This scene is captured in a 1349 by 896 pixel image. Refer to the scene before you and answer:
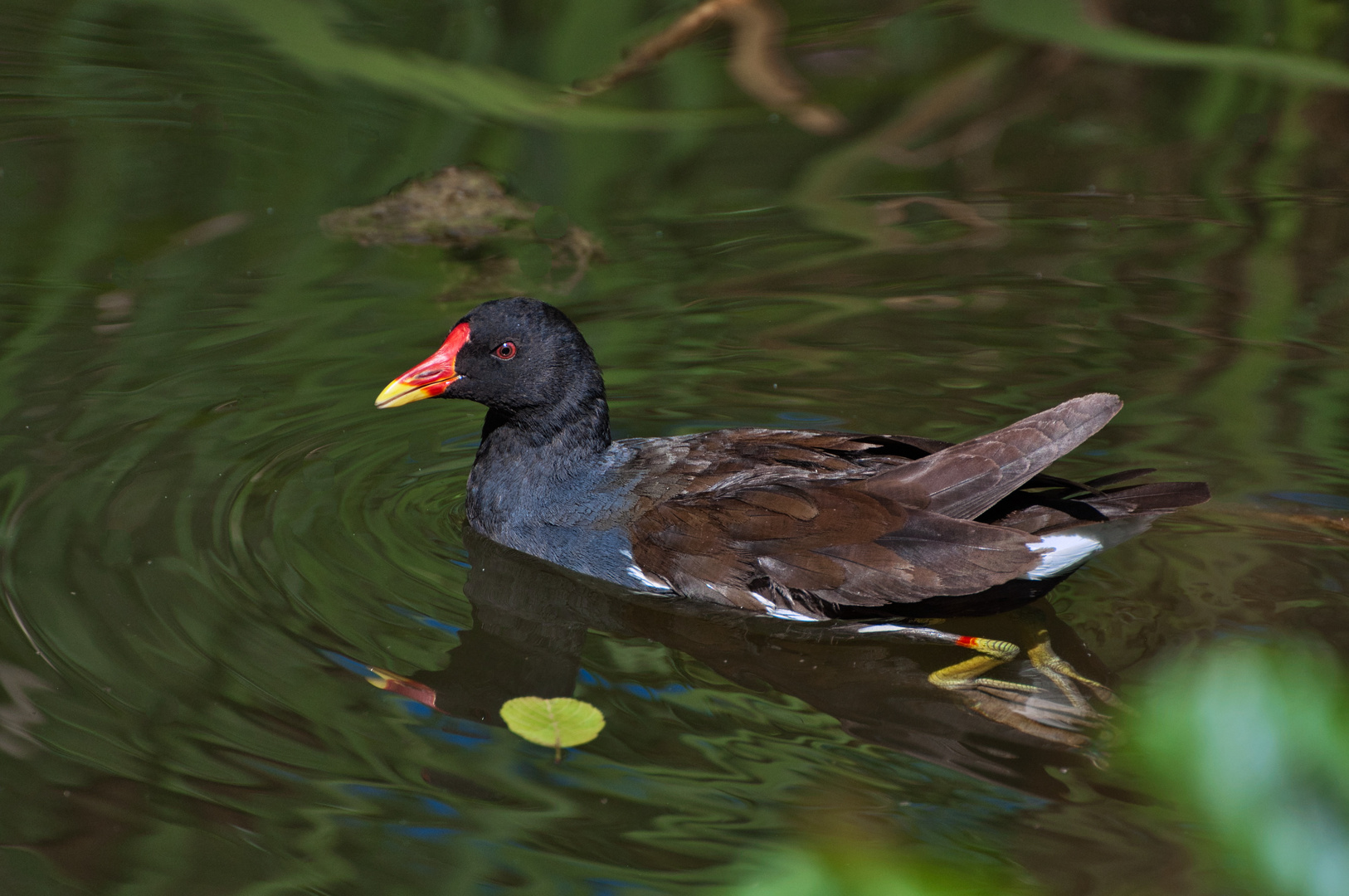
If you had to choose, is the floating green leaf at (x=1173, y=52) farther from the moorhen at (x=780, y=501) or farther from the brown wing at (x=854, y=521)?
the brown wing at (x=854, y=521)

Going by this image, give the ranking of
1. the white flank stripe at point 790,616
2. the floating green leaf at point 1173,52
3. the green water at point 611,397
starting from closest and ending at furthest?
the green water at point 611,397
the white flank stripe at point 790,616
the floating green leaf at point 1173,52

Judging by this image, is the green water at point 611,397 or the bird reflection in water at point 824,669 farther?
the bird reflection in water at point 824,669

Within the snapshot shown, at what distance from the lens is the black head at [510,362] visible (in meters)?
4.08

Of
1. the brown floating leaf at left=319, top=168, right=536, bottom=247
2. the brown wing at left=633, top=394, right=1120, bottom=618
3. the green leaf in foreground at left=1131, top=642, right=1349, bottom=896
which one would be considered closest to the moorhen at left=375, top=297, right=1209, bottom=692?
the brown wing at left=633, top=394, right=1120, bottom=618

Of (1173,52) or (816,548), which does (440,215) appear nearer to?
(816,548)

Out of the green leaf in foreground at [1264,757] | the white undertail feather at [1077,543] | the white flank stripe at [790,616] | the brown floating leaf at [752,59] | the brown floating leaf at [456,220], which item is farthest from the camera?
the brown floating leaf at [752,59]

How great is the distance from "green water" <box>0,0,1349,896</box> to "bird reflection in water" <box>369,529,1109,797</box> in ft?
0.05

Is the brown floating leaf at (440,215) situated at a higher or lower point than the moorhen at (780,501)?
higher

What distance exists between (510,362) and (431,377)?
0.25 m

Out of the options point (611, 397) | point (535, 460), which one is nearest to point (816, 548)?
point (535, 460)

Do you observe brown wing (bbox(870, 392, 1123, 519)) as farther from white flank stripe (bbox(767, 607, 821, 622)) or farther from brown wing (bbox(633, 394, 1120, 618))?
white flank stripe (bbox(767, 607, 821, 622))

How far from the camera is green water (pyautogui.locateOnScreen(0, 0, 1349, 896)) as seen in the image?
113 inches

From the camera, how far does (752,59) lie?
719 centimetres

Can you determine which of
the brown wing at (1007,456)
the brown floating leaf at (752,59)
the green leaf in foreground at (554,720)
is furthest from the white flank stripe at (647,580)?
the brown floating leaf at (752,59)
